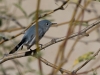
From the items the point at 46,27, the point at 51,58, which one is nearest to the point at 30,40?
the point at 46,27

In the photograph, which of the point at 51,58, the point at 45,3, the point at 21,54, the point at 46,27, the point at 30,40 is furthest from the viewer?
the point at 45,3

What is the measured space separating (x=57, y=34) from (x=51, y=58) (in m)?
0.36

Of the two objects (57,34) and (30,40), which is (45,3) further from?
(30,40)

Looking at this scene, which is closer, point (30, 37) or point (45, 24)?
point (30, 37)

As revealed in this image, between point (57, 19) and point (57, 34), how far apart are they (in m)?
0.19

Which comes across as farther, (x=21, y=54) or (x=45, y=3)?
(x=45, y=3)

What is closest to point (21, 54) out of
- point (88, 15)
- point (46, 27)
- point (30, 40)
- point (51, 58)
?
point (30, 40)

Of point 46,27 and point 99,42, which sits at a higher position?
point 46,27

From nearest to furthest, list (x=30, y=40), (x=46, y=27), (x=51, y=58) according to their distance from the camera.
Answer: (x=30, y=40)
(x=46, y=27)
(x=51, y=58)

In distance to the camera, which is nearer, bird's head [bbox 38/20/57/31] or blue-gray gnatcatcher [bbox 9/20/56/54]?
blue-gray gnatcatcher [bbox 9/20/56/54]

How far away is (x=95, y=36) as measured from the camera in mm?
4297

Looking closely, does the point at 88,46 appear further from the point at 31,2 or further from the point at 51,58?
the point at 31,2

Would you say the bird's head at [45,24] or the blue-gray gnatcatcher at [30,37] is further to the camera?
the bird's head at [45,24]

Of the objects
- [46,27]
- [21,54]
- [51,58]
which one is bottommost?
[51,58]
